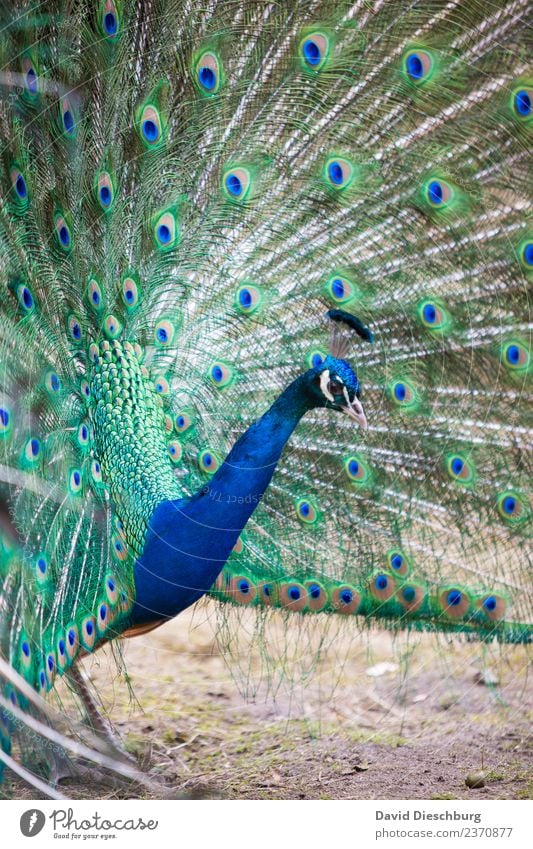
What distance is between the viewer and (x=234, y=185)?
7.22 feet

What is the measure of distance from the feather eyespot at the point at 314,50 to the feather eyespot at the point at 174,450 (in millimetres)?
1036

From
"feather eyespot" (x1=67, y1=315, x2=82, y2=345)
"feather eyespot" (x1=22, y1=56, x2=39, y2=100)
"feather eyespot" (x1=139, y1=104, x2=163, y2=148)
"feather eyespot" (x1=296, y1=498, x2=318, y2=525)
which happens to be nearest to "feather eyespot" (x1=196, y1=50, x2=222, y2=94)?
"feather eyespot" (x1=139, y1=104, x2=163, y2=148)

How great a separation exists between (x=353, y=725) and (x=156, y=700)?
65cm

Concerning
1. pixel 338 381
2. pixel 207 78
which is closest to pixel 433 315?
pixel 338 381

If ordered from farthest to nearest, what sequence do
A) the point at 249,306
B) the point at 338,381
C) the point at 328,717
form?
the point at 328,717
the point at 249,306
the point at 338,381

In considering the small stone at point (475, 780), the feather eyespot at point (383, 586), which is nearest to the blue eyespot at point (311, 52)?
the feather eyespot at point (383, 586)

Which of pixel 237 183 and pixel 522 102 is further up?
pixel 522 102

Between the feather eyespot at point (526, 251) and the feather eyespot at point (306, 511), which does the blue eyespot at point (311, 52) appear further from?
the feather eyespot at point (306, 511)

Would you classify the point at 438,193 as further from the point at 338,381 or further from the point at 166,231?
the point at 166,231

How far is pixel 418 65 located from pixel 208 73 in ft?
1.67

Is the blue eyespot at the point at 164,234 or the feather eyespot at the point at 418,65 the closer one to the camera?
the feather eyespot at the point at 418,65

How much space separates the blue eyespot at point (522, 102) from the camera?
83.2 inches

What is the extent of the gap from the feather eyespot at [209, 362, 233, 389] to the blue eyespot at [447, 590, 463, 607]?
86 centimetres

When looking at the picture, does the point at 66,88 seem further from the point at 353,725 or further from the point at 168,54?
the point at 353,725
